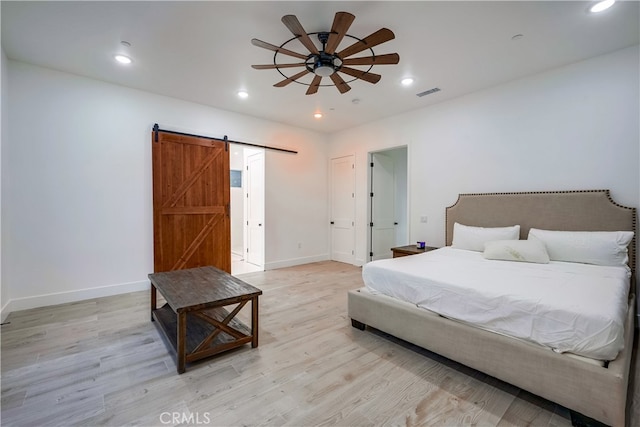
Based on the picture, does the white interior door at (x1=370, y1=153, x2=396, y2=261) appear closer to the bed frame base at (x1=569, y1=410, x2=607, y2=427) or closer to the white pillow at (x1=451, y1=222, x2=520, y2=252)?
the white pillow at (x1=451, y1=222, x2=520, y2=252)

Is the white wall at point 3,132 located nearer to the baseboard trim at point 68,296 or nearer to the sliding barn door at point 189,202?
the baseboard trim at point 68,296

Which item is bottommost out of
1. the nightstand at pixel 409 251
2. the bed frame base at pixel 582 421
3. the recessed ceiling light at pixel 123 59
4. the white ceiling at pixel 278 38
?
the bed frame base at pixel 582 421

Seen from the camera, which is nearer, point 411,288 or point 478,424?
point 478,424

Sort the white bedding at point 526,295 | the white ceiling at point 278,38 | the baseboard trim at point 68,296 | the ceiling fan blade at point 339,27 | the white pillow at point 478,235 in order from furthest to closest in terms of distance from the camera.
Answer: the white pillow at point 478,235 → the baseboard trim at point 68,296 → the white ceiling at point 278,38 → the ceiling fan blade at point 339,27 → the white bedding at point 526,295

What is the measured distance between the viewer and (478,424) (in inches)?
63.3

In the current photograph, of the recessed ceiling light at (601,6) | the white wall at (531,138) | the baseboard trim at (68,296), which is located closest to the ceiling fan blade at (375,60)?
the recessed ceiling light at (601,6)

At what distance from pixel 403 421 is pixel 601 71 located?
161 inches

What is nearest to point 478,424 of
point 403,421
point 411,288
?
point 403,421

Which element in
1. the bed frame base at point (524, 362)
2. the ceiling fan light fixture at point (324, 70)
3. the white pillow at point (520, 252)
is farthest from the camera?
the white pillow at point (520, 252)

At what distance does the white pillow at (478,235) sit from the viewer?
3.43m

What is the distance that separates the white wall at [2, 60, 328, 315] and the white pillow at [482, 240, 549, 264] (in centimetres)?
450

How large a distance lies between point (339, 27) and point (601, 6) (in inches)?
86.6

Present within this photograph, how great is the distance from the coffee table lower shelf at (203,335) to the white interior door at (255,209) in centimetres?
277

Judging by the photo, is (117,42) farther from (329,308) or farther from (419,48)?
(329,308)
